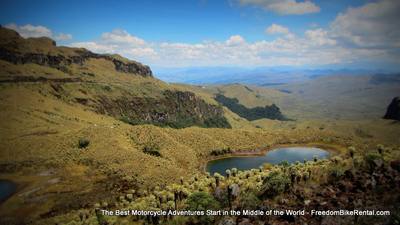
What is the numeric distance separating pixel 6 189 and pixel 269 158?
80479mm

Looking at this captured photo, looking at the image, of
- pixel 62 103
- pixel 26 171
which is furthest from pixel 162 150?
pixel 62 103

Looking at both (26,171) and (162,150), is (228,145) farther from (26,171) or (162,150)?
(26,171)

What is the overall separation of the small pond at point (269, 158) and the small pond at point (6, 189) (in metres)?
54.8

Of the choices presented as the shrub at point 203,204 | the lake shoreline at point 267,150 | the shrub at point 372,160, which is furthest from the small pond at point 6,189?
the shrub at point 372,160

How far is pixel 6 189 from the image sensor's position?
7844 centimetres

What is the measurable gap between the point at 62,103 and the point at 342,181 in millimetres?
180523

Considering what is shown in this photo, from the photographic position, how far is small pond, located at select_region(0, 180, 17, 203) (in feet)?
243

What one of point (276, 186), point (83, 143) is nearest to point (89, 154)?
point (83, 143)

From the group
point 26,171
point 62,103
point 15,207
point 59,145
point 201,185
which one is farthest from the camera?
point 62,103

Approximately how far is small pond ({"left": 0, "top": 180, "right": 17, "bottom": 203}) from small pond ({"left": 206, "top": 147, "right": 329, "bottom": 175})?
180ft

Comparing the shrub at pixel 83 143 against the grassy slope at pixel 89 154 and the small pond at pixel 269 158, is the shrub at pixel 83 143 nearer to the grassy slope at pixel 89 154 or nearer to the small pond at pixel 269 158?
the grassy slope at pixel 89 154

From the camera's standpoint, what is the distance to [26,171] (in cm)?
8831

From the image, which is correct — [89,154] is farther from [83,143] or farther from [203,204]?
[203,204]

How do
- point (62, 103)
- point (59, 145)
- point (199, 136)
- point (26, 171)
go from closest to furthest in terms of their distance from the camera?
point (26, 171), point (59, 145), point (199, 136), point (62, 103)
